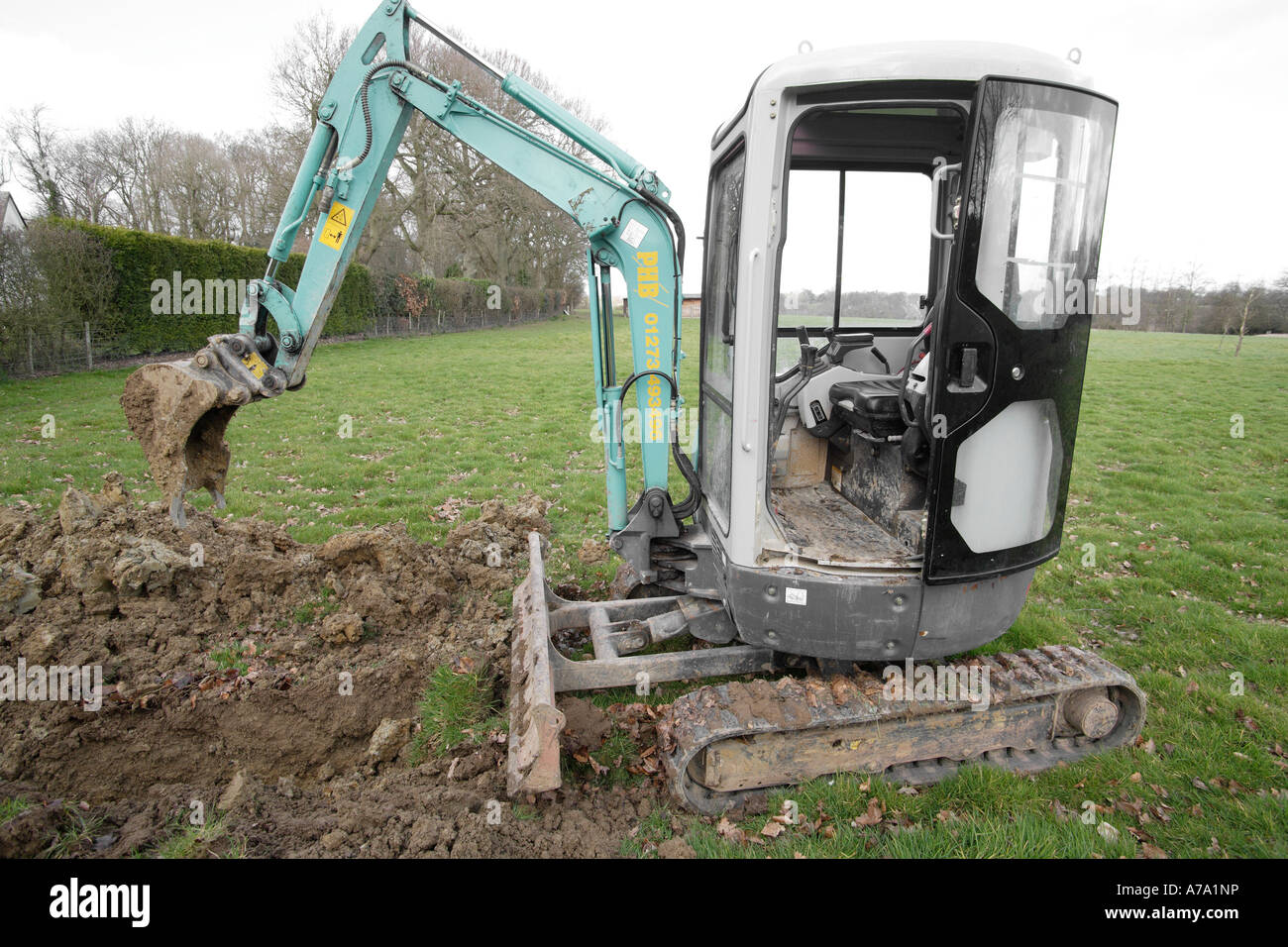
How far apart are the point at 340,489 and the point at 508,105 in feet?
58.3

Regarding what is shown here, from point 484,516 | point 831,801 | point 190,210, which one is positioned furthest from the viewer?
point 190,210

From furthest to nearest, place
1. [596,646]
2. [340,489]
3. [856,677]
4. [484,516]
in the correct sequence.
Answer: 1. [340,489]
2. [484,516]
3. [596,646]
4. [856,677]

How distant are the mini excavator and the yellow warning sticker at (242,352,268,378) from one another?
1 cm

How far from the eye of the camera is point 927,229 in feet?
14.9

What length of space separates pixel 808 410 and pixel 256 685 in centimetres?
353

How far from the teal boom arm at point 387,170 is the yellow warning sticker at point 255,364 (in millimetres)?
88

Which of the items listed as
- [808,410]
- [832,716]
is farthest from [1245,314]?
[832,716]

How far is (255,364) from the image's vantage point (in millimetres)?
3811

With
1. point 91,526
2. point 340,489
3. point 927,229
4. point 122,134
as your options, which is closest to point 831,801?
point 927,229

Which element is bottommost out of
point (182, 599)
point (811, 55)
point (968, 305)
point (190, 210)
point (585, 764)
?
point (585, 764)

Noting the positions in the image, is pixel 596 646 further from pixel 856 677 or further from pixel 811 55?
pixel 811 55

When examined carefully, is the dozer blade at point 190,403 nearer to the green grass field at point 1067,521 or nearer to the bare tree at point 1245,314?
the green grass field at point 1067,521

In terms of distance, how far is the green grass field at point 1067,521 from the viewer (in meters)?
3.16

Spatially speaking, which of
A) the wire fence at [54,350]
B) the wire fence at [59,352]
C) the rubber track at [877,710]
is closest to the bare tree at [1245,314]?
the rubber track at [877,710]
